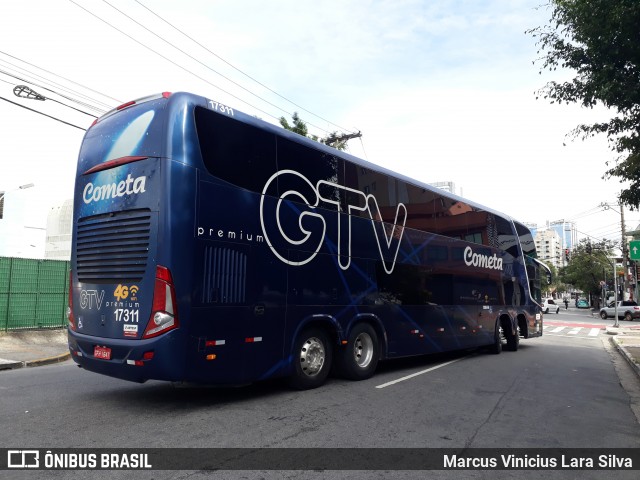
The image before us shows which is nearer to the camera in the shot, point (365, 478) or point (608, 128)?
point (365, 478)

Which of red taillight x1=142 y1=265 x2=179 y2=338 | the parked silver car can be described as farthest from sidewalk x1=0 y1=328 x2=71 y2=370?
the parked silver car

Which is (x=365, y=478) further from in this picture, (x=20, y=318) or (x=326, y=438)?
(x=20, y=318)

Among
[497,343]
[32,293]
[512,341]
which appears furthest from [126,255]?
[512,341]

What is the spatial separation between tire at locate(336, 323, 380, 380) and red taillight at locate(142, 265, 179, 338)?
345 cm

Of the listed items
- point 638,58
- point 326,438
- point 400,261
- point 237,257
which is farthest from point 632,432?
point 638,58

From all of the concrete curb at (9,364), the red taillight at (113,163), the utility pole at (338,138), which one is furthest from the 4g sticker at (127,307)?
the utility pole at (338,138)

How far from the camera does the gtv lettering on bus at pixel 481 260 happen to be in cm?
1218

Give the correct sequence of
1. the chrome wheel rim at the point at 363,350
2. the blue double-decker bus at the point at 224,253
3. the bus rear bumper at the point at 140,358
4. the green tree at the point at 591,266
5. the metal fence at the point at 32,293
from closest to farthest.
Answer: the bus rear bumper at the point at 140,358 < the blue double-decker bus at the point at 224,253 < the chrome wheel rim at the point at 363,350 < the metal fence at the point at 32,293 < the green tree at the point at 591,266

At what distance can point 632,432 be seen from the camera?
6.21 m

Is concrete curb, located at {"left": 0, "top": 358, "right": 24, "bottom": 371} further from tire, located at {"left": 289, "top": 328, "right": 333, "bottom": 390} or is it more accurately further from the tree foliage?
the tree foliage

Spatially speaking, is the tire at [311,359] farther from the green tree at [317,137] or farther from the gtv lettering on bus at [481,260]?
the green tree at [317,137]

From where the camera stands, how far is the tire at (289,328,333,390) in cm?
736

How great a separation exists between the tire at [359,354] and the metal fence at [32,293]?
1094 centimetres

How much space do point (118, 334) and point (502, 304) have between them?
11.3 m
